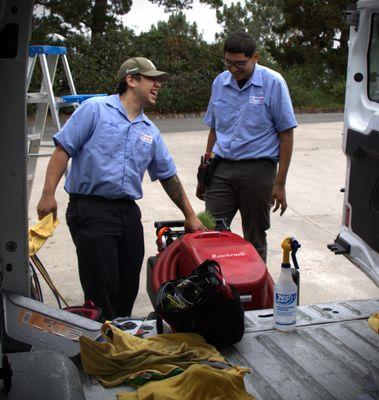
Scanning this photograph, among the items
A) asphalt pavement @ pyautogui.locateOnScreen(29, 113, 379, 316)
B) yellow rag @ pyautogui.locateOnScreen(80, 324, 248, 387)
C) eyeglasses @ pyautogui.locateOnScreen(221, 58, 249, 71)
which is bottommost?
asphalt pavement @ pyautogui.locateOnScreen(29, 113, 379, 316)

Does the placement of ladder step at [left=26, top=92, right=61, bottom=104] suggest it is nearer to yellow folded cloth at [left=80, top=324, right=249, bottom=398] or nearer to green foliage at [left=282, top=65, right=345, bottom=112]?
yellow folded cloth at [left=80, top=324, right=249, bottom=398]

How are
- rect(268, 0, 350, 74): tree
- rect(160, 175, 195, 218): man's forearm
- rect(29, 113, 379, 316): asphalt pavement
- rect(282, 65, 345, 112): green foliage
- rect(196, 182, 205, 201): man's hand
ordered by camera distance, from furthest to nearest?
rect(268, 0, 350, 74): tree → rect(282, 65, 345, 112): green foliage → rect(29, 113, 379, 316): asphalt pavement → rect(196, 182, 205, 201): man's hand → rect(160, 175, 195, 218): man's forearm

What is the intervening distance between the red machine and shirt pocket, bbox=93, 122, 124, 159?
67 cm

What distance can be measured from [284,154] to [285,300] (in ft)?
5.50

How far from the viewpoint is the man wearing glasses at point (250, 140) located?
16.1ft

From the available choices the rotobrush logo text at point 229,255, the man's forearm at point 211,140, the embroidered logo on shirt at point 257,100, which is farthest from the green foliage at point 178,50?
the rotobrush logo text at point 229,255

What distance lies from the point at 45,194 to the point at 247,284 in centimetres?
130

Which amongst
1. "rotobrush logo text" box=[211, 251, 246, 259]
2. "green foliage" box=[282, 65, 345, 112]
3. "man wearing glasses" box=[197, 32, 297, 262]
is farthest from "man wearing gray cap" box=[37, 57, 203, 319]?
"green foliage" box=[282, 65, 345, 112]

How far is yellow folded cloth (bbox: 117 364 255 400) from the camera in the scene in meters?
2.80

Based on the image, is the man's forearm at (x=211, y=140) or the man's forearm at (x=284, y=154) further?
the man's forearm at (x=211, y=140)

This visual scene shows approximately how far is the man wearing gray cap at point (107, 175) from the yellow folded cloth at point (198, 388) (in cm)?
130

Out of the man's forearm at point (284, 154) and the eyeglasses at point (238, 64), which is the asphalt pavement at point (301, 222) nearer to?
the man's forearm at point (284, 154)

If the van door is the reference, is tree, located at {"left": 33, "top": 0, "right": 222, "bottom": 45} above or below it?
above

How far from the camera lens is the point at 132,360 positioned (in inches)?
122
